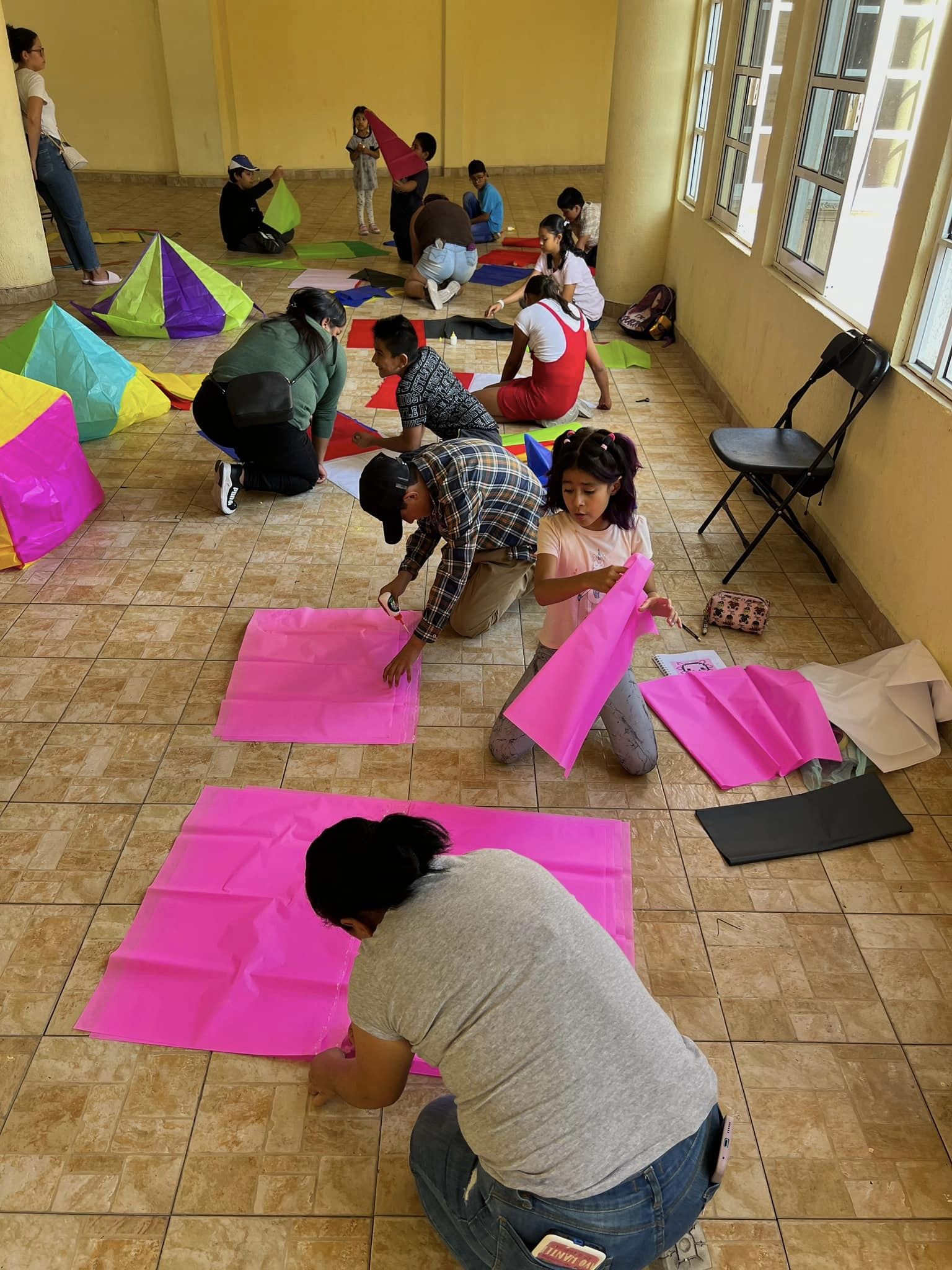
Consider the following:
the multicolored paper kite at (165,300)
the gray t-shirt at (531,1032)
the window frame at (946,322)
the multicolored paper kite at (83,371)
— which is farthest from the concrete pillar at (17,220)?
the gray t-shirt at (531,1032)

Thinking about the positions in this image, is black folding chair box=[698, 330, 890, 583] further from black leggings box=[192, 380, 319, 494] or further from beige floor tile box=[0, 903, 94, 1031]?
beige floor tile box=[0, 903, 94, 1031]

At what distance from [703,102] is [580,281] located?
1681 millimetres

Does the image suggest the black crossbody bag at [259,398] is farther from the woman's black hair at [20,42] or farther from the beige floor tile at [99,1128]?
the woman's black hair at [20,42]

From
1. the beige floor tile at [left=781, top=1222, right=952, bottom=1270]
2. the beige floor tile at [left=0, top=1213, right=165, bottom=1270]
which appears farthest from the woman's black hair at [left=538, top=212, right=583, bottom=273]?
the beige floor tile at [left=0, top=1213, right=165, bottom=1270]

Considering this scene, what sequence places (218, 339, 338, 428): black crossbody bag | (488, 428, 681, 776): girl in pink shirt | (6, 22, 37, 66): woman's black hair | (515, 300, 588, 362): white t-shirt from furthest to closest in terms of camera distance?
(6, 22, 37, 66): woman's black hair, (515, 300, 588, 362): white t-shirt, (218, 339, 338, 428): black crossbody bag, (488, 428, 681, 776): girl in pink shirt

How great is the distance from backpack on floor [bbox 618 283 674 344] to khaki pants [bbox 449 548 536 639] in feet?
12.8

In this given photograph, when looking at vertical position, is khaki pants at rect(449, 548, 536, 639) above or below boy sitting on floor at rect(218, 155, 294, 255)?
Answer: below

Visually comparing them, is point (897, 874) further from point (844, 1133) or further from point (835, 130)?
point (835, 130)

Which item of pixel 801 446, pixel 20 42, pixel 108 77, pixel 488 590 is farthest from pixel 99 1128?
pixel 108 77

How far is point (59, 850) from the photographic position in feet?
8.62

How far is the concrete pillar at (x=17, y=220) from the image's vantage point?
6391mm

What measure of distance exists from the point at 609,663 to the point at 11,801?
1.80 m

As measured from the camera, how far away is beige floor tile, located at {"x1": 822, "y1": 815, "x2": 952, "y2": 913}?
8.21 ft

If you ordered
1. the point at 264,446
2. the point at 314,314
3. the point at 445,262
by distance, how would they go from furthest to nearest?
the point at 445,262 → the point at 264,446 → the point at 314,314
